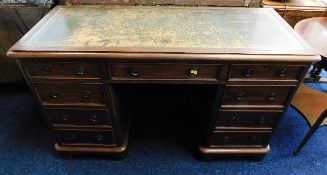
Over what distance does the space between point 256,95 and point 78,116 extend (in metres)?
0.87

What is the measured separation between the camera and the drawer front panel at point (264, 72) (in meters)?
1.01

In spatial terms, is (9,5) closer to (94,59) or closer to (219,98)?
(94,59)

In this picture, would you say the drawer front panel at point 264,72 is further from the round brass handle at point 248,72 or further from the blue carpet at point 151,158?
the blue carpet at point 151,158

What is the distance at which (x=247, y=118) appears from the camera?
123 cm

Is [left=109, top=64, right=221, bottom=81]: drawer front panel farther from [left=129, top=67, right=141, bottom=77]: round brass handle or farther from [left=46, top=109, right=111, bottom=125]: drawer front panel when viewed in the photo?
[left=46, top=109, right=111, bottom=125]: drawer front panel

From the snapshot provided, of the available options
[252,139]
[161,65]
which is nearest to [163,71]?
[161,65]

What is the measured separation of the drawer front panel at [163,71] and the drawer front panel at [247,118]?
267 mm

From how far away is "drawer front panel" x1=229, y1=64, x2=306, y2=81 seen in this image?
1.01m

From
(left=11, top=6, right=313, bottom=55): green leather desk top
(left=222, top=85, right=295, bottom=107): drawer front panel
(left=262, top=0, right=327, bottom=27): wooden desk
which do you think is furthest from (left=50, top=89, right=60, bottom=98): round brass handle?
(left=262, top=0, right=327, bottom=27): wooden desk

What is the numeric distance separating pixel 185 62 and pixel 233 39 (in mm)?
245

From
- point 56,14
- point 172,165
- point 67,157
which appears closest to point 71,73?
point 56,14

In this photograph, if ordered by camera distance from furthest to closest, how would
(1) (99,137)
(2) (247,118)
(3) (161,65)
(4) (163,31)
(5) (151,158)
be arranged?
(5) (151,158) → (1) (99,137) → (2) (247,118) → (4) (163,31) → (3) (161,65)

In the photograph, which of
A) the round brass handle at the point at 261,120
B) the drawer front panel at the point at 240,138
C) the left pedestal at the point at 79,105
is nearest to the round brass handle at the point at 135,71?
the left pedestal at the point at 79,105

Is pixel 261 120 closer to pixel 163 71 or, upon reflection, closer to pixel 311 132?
pixel 311 132
